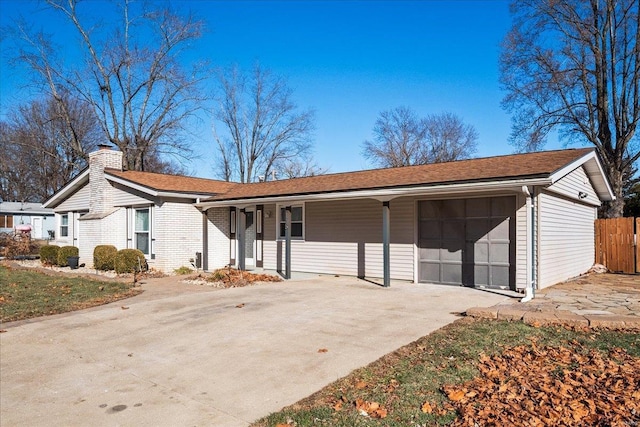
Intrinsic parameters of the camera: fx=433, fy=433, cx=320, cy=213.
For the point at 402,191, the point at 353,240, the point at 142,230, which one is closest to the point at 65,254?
the point at 142,230

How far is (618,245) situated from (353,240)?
9464 millimetres

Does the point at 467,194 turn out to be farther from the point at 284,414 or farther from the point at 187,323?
the point at 284,414

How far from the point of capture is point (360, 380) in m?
4.62

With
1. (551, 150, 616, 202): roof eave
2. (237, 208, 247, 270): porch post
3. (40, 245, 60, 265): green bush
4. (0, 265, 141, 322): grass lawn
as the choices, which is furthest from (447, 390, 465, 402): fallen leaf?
(40, 245, 60, 265): green bush

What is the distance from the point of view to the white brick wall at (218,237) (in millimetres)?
16672

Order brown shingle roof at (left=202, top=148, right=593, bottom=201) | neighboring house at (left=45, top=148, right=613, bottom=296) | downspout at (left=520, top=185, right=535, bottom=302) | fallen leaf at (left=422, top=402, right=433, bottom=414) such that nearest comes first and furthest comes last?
1. fallen leaf at (left=422, top=402, right=433, bottom=414)
2. downspout at (left=520, top=185, right=535, bottom=302)
3. brown shingle roof at (left=202, top=148, right=593, bottom=201)
4. neighboring house at (left=45, top=148, right=613, bottom=296)

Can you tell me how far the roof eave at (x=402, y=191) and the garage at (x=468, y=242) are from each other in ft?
1.88

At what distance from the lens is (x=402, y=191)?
11.1 meters

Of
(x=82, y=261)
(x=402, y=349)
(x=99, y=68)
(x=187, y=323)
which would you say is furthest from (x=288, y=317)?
(x=99, y=68)

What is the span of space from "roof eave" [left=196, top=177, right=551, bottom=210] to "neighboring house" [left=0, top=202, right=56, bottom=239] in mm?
29458

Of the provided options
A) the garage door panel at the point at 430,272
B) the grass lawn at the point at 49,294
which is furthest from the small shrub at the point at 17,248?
the garage door panel at the point at 430,272

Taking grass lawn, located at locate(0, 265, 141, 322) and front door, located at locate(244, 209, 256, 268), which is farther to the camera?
front door, located at locate(244, 209, 256, 268)

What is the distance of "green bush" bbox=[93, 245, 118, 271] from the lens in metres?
15.8

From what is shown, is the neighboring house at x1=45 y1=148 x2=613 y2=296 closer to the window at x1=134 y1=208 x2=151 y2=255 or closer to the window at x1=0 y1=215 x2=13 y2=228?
the window at x1=134 y1=208 x2=151 y2=255
